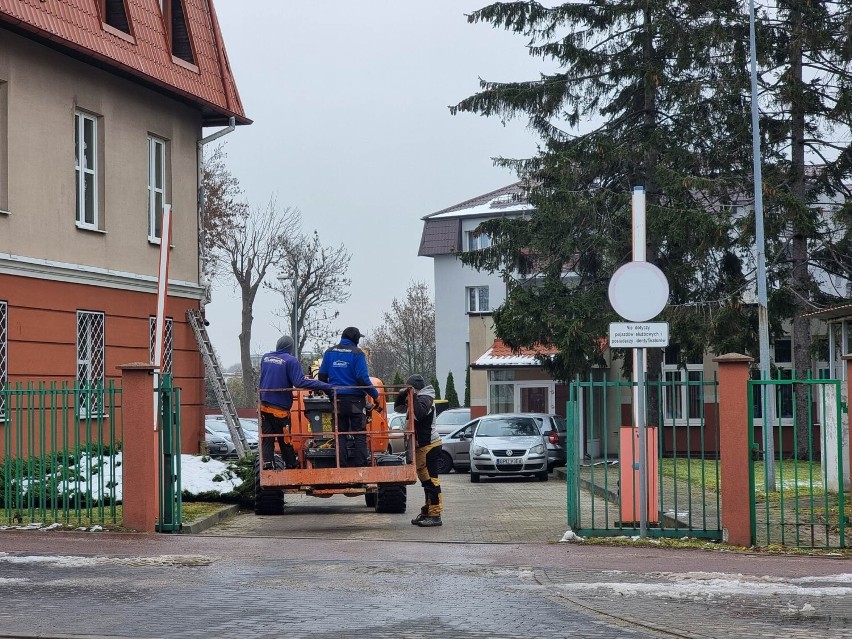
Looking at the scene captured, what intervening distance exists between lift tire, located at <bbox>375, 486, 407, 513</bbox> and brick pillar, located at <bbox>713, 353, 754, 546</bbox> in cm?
533

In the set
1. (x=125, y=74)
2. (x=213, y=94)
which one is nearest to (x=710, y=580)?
(x=125, y=74)

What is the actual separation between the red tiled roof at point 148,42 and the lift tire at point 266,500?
7551 mm

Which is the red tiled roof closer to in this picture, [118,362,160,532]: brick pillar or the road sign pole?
[118,362,160,532]: brick pillar

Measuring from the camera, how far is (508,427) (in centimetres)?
2939

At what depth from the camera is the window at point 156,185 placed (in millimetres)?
24375

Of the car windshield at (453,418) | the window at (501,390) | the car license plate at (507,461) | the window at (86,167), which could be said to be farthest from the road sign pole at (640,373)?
the window at (501,390)

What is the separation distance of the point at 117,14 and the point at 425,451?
10815mm

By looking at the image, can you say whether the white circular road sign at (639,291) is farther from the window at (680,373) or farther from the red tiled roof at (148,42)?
the window at (680,373)

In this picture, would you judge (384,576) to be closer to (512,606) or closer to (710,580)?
(512,606)

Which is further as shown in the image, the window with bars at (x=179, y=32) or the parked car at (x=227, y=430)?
the parked car at (x=227, y=430)

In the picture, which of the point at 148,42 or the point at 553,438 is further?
the point at 553,438

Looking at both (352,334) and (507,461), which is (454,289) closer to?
(507,461)

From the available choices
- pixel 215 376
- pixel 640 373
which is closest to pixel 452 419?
pixel 215 376

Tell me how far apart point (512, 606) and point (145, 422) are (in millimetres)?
6528
